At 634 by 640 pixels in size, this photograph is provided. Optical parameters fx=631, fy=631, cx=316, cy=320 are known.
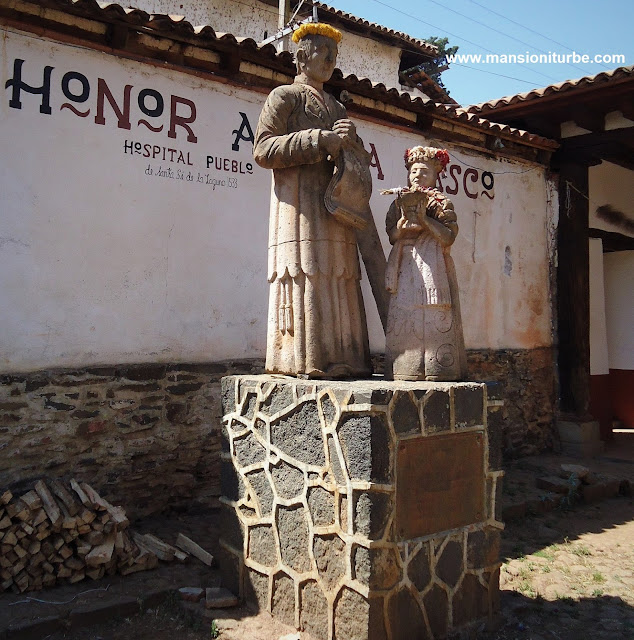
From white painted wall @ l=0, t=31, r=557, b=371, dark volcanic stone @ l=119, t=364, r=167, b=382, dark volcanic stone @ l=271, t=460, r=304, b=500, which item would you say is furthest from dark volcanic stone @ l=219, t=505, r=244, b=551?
white painted wall @ l=0, t=31, r=557, b=371

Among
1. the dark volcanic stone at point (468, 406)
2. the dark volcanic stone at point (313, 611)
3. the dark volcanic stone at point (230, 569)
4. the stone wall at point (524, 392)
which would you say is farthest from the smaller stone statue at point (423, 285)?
the stone wall at point (524, 392)

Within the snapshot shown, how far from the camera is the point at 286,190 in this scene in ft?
12.4

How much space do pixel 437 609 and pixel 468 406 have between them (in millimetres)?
1055

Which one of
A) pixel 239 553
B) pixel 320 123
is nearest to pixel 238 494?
pixel 239 553

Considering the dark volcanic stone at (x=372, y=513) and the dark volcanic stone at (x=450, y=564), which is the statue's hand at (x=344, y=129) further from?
the dark volcanic stone at (x=450, y=564)

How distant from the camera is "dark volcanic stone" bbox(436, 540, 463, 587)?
3.26m

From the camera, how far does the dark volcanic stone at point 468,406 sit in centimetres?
334

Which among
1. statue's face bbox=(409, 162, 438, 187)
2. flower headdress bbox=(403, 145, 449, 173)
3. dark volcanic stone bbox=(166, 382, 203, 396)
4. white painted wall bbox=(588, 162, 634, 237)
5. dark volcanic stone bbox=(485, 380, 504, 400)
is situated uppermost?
white painted wall bbox=(588, 162, 634, 237)

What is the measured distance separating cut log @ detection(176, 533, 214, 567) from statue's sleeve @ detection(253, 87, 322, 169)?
8.72 feet

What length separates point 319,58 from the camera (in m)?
3.80

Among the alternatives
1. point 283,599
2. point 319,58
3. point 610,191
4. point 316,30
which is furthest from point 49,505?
point 610,191

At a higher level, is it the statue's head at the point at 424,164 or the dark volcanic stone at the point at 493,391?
the statue's head at the point at 424,164

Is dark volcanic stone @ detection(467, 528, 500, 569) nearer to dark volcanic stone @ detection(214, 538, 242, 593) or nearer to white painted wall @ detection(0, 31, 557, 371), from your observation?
dark volcanic stone @ detection(214, 538, 242, 593)

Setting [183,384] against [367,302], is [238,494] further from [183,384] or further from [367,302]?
[367,302]
